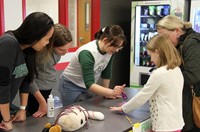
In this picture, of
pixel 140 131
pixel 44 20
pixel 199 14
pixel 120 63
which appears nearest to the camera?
pixel 44 20

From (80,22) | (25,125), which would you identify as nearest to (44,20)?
(25,125)

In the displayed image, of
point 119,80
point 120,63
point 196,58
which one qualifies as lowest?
point 119,80

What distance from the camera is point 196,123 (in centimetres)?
199

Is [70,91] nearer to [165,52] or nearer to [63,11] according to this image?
[165,52]

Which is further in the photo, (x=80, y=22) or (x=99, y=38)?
(x=80, y=22)

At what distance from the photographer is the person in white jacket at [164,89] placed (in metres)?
1.73

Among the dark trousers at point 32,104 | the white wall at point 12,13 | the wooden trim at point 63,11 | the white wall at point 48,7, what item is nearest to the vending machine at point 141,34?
the wooden trim at point 63,11

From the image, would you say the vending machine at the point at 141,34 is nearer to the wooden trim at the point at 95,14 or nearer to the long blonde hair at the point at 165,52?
the wooden trim at the point at 95,14

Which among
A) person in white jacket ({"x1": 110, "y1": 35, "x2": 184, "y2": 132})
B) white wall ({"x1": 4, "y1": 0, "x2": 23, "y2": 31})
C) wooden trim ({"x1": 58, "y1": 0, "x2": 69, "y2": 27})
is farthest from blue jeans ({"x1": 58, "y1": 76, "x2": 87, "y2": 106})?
wooden trim ({"x1": 58, "y1": 0, "x2": 69, "y2": 27})

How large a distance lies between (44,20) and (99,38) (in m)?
0.81

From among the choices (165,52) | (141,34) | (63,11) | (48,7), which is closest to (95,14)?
(63,11)

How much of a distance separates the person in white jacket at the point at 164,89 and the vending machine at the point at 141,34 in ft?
9.10

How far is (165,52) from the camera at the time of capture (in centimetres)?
177

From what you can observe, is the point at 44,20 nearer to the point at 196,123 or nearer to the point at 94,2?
the point at 196,123
